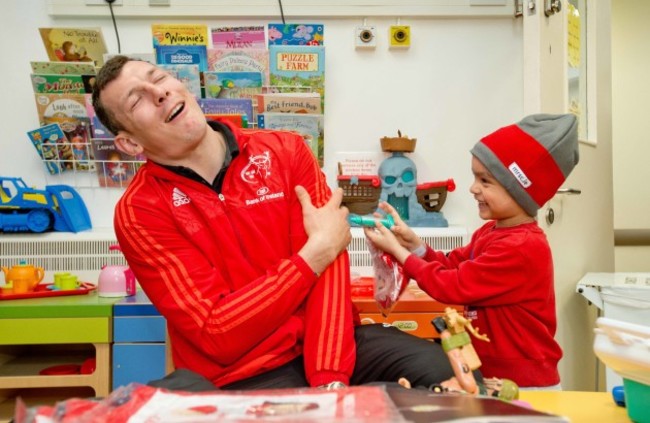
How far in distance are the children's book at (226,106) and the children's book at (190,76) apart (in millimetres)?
51

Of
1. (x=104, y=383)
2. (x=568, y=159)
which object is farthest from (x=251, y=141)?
(x=104, y=383)

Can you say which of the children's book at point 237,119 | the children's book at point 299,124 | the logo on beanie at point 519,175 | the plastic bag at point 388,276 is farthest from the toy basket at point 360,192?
the logo on beanie at point 519,175

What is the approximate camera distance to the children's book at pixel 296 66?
7.40 ft

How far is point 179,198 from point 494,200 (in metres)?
0.68

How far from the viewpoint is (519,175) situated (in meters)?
1.35

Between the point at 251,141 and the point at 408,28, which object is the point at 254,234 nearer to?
the point at 251,141

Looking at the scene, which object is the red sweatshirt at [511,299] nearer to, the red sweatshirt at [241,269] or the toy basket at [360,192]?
the red sweatshirt at [241,269]

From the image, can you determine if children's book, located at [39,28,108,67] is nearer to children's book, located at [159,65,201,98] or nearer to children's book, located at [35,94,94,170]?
children's book, located at [35,94,94,170]

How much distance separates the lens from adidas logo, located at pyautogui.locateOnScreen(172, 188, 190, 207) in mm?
1275

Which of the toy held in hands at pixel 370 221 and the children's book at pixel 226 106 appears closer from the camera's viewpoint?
the toy held in hands at pixel 370 221

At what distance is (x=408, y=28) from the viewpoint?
7.55 feet

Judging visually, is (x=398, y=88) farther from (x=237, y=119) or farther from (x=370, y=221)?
(x=370, y=221)

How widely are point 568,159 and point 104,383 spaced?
1364 millimetres

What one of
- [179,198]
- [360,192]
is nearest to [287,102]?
[360,192]
